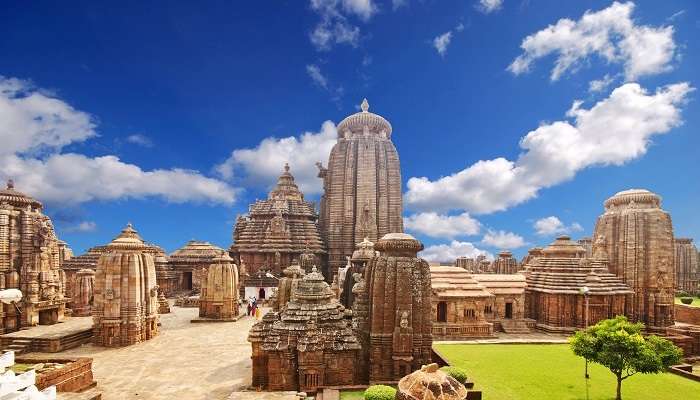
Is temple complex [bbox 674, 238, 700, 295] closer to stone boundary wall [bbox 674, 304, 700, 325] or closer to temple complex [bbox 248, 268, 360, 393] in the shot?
stone boundary wall [bbox 674, 304, 700, 325]

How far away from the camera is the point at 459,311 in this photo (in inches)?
1102

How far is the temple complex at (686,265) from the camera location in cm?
5791

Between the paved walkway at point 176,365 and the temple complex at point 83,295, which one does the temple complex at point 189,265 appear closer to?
the temple complex at point 83,295

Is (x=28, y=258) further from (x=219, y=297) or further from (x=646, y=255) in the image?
(x=646, y=255)

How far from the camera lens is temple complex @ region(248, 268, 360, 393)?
1508 centimetres

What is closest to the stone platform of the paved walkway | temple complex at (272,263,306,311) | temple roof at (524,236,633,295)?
the paved walkway

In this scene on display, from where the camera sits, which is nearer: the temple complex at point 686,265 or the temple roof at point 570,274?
the temple roof at point 570,274

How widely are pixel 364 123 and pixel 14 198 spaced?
3732 centimetres

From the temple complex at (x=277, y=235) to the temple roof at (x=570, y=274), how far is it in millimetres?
23461

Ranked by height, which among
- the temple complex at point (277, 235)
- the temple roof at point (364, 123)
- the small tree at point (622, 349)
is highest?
the temple roof at point (364, 123)

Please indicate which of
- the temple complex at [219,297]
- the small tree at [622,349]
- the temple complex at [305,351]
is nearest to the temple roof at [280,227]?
the temple complex at [219,297]

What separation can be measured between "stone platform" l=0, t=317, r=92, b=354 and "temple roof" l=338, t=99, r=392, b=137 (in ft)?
124

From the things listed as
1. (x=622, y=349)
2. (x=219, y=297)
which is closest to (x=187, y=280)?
(x=219, y=297)

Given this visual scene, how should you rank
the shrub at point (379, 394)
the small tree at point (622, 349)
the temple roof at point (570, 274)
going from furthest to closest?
1. the temple roof at point (570, 274)
2. the small tree at point (622, 349)
3. the shrub at point (379, 394)
